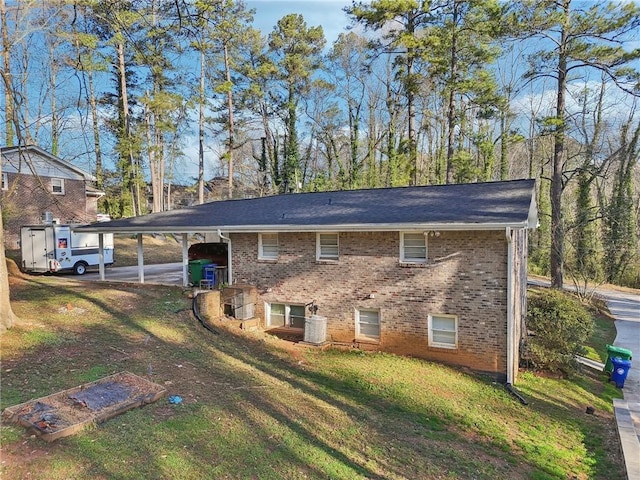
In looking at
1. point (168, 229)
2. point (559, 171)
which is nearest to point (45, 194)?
point (168, 229)

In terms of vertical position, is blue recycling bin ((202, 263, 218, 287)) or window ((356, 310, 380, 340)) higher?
blue recycling bin ((202, 263, 218, 287))

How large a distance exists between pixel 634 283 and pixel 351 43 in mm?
27221

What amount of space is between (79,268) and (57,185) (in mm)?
9526

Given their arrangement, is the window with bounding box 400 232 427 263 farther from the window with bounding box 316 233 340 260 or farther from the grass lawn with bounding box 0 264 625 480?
the grass lawn with bounding box 0 264 625 480

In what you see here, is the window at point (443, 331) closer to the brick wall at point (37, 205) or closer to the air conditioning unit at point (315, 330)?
the air conditioning unit at point (315, 330)

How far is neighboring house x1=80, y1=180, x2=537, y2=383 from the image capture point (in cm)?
995

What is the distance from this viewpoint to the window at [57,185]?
2497 cm

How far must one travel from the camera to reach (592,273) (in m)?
23.6

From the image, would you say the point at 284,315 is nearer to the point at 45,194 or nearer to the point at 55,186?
the point at 45,194

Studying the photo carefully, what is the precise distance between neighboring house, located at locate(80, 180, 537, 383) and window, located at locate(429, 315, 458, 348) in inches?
1.0

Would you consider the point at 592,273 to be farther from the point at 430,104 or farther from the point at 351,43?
the point at 351,43

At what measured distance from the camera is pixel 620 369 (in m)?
10.7

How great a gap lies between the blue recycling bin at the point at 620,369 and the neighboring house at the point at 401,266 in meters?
2.33

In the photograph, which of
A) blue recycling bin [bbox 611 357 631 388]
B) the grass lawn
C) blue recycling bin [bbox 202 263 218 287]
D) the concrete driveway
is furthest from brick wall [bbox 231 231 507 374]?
the concrete driveway
